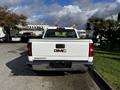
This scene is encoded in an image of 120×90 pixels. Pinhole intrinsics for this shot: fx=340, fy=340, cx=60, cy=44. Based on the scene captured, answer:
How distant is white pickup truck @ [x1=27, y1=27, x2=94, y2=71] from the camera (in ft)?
38.8

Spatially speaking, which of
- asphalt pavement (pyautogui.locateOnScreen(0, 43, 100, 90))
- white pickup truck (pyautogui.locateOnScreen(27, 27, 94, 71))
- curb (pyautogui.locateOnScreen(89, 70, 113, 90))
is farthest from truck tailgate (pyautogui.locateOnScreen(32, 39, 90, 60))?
curb (pyautogui.locateOnScreen(89, 70, 113, 90))

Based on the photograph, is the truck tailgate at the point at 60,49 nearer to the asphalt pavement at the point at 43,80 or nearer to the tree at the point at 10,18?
the asphalt pavement at the point at 43,80

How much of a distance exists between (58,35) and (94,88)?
6.16 metres

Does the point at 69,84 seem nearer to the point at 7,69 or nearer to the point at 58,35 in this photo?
the point at 7,69

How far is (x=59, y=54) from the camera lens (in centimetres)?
1195

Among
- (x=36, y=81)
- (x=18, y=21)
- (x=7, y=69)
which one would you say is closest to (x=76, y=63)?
(x=36, y=81)

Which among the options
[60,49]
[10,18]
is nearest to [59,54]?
[60,49]

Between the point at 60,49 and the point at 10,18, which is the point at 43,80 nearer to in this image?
the point at 60,49

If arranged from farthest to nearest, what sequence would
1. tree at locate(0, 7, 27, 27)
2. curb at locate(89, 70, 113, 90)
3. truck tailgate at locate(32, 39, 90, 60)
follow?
tree at locate(0, 7, 27, 27) < truck tailgate at locate(32, 39, 90, 60) < curb at locate(89, 70, 113, 90)

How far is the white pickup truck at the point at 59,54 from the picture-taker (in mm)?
11828

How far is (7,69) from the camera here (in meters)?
14.4

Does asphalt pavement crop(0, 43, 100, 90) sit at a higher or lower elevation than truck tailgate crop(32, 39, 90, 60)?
lower

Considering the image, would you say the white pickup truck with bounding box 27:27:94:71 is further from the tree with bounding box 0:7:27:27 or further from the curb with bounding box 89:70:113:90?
the tree with bounding box 0:7:27:27

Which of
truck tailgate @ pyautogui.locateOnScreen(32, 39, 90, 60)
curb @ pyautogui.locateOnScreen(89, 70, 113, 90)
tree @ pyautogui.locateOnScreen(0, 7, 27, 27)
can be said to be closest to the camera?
curb @ pyautogui.locateOnScreen(89, 70, 113, 90)
